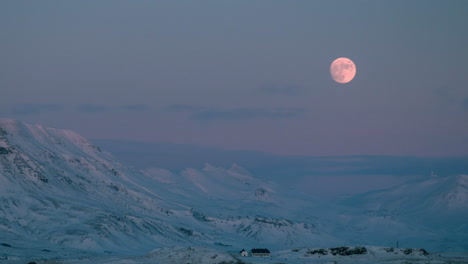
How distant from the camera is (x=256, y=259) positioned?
7854 inches

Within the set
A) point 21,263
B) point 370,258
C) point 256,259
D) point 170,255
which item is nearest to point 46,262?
point 21,263

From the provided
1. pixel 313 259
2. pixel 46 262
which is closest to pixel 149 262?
pixel 46 262

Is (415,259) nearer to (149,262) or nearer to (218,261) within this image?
(218,261)

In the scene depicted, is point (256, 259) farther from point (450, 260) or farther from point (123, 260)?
point (450, 260)

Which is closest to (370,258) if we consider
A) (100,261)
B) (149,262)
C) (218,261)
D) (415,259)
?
(415,259)

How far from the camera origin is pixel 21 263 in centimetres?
19488

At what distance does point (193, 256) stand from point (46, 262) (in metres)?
36.1

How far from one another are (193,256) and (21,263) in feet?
148

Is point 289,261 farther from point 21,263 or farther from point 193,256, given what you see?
point 21,263

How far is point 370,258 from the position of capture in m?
198

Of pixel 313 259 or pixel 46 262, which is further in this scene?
pixel 313 259

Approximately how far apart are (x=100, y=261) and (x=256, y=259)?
40.8m

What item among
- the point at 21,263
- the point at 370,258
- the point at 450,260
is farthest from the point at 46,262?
the point at 450,260

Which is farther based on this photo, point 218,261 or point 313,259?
point 313,259
